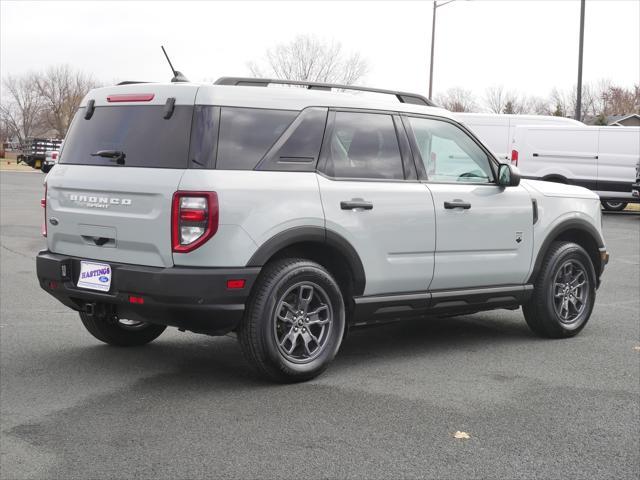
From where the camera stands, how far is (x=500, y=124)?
79.9 ft

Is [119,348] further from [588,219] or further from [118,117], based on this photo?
[588,219]

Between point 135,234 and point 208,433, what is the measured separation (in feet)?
4.67

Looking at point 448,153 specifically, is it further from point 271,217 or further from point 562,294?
point 271,217

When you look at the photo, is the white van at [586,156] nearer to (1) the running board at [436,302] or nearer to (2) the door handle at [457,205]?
(1) the running board at [436,302]

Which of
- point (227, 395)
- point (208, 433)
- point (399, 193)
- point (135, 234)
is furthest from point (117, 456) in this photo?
point (399, 193)

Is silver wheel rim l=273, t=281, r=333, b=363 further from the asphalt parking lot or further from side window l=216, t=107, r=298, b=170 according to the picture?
side window l=216, t=107, r=298, b=170

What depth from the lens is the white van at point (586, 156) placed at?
2259cm

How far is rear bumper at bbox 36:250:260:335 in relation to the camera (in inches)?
214

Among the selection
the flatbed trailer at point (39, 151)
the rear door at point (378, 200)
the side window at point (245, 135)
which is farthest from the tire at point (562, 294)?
the flatbed trailer at point (39, 151)

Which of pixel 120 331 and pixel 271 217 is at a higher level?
pixel 271 217

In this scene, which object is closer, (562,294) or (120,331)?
(120,331)

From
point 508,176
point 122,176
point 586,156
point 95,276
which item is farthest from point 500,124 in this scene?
point 95,276

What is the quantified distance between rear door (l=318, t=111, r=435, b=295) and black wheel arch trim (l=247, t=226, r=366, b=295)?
0.05m

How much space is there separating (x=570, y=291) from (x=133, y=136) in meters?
3.98
